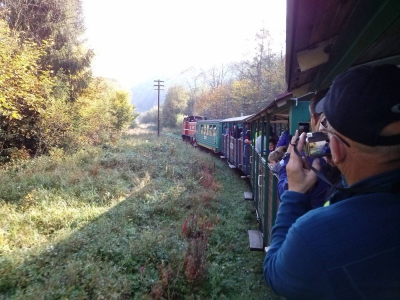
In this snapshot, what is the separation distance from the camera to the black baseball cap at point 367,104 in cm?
82

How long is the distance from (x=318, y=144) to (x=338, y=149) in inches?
7.9

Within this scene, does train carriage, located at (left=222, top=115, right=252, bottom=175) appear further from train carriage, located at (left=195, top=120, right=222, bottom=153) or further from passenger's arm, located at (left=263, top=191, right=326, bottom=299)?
passenger's arm, located at (left=263, top=191, right=326, bottom=299)

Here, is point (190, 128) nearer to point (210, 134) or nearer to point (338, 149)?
point (210, 134)

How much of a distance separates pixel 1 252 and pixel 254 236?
4706 millimetres

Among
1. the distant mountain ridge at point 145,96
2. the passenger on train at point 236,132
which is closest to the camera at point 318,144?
the passenger on train at point 236,132

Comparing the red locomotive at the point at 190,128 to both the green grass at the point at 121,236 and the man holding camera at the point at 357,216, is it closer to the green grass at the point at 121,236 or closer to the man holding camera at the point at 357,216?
the green grass at the point at 121,236

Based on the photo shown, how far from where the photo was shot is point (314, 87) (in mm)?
3000

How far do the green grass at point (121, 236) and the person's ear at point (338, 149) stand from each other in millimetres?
3700

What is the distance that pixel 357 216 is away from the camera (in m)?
0.80

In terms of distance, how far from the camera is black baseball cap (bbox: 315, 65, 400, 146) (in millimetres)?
819

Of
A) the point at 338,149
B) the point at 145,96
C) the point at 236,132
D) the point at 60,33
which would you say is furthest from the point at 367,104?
the point at 145,96

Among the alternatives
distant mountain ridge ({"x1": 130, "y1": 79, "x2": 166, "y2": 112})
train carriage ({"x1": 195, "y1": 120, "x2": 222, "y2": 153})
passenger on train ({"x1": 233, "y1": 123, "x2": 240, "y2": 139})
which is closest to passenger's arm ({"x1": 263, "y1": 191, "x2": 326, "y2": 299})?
passenger on train ({"x1": 233, "y1": 123, "x2": 240, "y2": 139})

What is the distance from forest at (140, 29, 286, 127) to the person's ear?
25.0 meters

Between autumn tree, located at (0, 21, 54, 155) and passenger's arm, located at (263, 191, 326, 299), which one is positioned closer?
passenger's arm, located at (263, 191, 326, 299)
